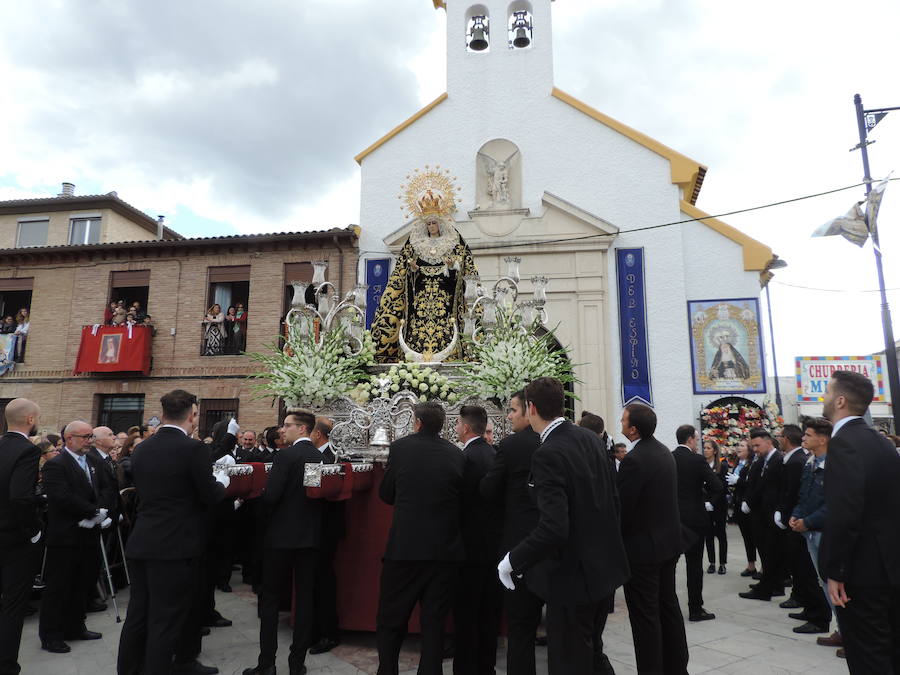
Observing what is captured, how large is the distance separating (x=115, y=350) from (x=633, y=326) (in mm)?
13352

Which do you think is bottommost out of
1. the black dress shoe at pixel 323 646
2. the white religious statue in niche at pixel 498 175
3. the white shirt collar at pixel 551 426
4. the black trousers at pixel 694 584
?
the black dress shoe at pixel 323 646

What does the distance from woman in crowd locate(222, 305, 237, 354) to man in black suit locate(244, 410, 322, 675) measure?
12.8 meters

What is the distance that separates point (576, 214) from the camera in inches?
561

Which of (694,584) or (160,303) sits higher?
(160,303)

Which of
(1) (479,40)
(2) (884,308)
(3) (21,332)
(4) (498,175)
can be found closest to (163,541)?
(2) (884,308)

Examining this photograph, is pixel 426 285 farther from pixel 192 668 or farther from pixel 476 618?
pixel 192 668

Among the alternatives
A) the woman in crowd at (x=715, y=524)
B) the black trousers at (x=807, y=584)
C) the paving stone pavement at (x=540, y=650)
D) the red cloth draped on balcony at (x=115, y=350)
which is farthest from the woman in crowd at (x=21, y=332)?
the black trousers at (x=807, y=584)

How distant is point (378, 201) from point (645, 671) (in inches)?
532

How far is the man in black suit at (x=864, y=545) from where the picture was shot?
3.21 meters

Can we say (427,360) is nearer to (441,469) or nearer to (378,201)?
(441,469)

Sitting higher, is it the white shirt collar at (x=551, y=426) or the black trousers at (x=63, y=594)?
the white shirt collar at (x=551, y=426)

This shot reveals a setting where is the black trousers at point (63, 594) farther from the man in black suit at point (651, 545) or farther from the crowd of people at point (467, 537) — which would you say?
the man in black suit at point (651, 545)

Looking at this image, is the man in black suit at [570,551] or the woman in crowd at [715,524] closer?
the man in black suit at [570,551]

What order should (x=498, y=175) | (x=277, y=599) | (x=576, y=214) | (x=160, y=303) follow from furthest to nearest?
1. (x=160, y=303)
2. (x=498, y=175)
3. (x=576, y=214)
4. (x=277, y=599)
